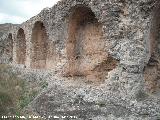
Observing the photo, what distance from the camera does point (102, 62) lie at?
10172 millimetres

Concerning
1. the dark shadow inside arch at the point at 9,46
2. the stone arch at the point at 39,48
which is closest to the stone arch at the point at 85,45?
the stone arch at the point at 39,48

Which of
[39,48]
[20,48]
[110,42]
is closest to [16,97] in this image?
[110,42]

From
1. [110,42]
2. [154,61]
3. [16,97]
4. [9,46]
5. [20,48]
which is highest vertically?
[9,46]

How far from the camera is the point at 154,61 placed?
884cm

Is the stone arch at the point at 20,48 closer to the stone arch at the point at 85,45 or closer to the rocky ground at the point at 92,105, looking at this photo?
the stone arch at the point at 85,45

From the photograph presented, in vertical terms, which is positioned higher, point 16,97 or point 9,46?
point 9,46

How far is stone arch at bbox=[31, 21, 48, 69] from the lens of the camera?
1595 cm

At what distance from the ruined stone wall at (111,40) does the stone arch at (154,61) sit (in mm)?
220

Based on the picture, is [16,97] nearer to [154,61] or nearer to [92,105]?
[92,105]

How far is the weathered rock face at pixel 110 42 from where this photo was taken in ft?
27.1

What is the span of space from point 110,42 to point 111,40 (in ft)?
0.21

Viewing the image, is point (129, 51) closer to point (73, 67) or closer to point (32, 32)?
point (73, 67)

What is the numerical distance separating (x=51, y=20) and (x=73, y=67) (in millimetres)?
2348

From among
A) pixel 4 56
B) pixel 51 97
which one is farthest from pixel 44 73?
pixel 4 56
